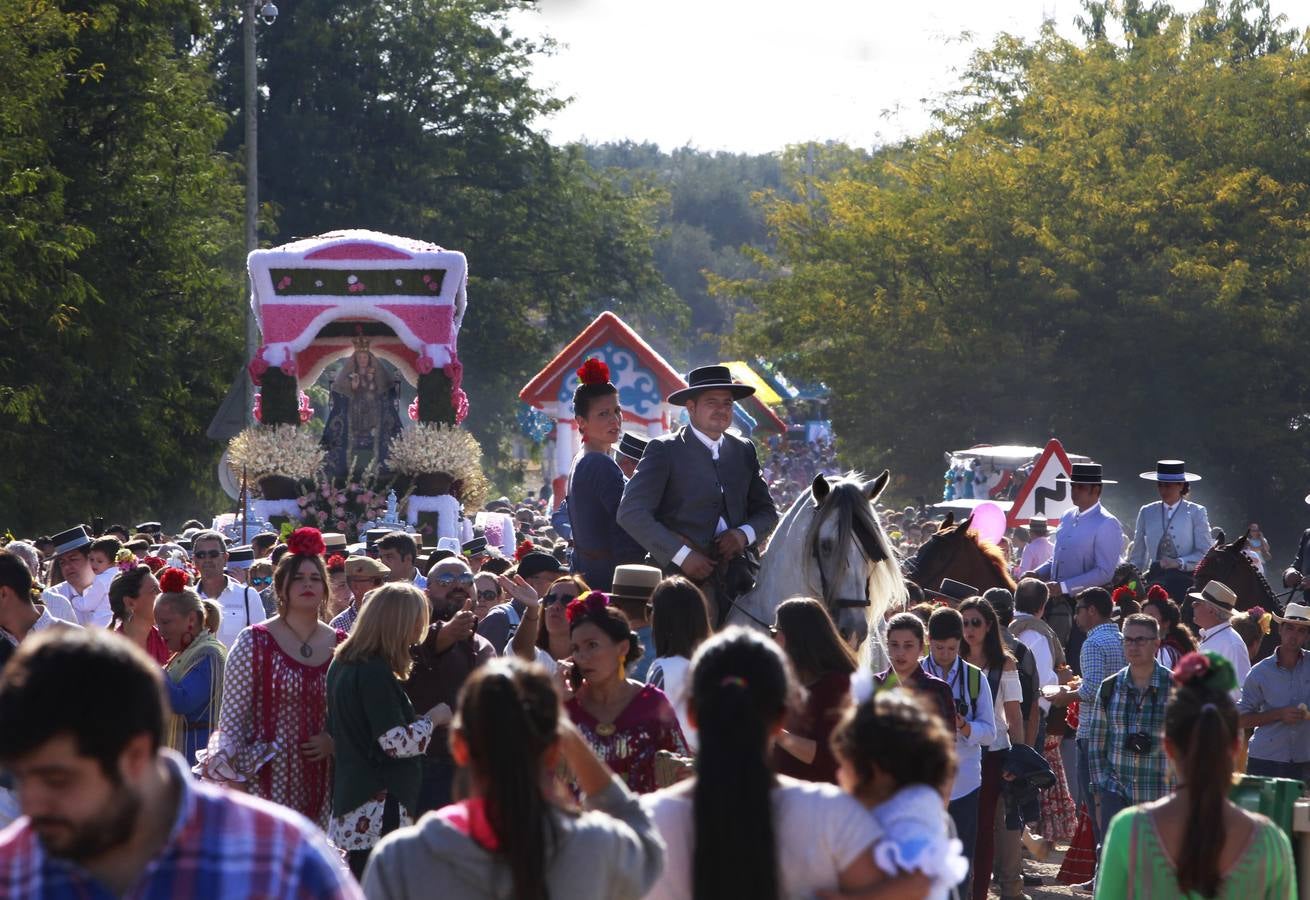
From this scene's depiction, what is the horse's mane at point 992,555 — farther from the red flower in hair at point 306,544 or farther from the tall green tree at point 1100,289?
the tall green tree at point 1100,289

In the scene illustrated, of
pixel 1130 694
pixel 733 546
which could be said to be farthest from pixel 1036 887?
pixel 733 546

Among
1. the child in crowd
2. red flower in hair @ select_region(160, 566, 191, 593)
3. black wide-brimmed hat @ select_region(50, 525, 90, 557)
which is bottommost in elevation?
black wide-brimmed hat @ select_region(50, 525, 90, 557)

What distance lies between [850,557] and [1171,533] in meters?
8.38

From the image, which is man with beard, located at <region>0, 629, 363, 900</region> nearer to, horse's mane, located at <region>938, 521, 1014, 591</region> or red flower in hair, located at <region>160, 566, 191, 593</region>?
red flower in hair, located at <region>160, 566, 191, 593</region>

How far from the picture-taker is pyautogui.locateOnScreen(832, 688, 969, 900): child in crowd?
12.5 ft

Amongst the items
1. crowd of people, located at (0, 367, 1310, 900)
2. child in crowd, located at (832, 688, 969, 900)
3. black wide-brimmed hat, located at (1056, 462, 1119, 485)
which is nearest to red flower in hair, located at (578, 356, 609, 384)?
crowd of people, located at (0, 367, 1310, 900)

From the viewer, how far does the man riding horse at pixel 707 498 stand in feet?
28.0

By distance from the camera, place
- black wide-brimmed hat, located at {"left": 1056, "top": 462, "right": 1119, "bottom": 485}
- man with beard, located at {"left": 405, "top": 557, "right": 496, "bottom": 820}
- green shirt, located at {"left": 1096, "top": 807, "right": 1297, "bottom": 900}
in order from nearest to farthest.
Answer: green shirt, located at {"left": 1096, "top": 807, "right": 1297, "bottom": 900}
man with beard, located at {"left": 405, "top": 557, "right": 496, "bottom": 820}
black wide-brimmed hat, located at {"left": 1056, "top": 462, "right": 1119, "bottom": 485}

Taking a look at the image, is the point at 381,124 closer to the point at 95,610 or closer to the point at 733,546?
the point at 95,610

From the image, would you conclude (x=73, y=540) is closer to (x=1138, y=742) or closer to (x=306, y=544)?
(x=306, y=544)

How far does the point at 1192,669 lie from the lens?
14.8 ft

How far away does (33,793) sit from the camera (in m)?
2.86

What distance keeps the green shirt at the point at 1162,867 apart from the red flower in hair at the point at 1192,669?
1.03 ft

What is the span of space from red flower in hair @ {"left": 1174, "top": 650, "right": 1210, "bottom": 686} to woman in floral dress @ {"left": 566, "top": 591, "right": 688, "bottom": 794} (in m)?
1.58
